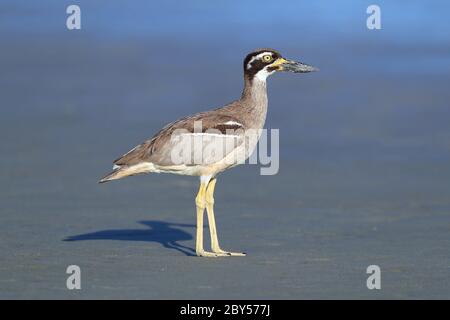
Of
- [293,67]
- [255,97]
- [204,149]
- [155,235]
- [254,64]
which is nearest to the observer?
[204,149]

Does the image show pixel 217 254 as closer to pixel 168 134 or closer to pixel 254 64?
pixel 168 134

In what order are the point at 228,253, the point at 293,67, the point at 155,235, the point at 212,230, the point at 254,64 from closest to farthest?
the point at 228,253
the point at 212,230
the point at 254,64
the point at 293,67
the point at 155,235

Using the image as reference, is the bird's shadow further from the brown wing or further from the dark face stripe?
the dark face stripe

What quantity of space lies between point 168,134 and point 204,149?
1.42 feet

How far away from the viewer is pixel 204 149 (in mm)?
13305

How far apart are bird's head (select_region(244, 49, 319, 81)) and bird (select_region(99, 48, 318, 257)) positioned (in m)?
0.28

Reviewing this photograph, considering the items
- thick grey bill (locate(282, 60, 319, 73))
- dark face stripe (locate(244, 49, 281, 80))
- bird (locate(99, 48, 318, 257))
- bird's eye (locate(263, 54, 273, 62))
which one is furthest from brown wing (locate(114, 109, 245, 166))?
thick grey bill (locate(282, 60, 319, 73))

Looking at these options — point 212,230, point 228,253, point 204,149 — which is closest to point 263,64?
point 204,149

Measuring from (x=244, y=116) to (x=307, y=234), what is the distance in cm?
143

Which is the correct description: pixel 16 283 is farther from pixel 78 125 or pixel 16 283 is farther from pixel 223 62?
pixel 223 62

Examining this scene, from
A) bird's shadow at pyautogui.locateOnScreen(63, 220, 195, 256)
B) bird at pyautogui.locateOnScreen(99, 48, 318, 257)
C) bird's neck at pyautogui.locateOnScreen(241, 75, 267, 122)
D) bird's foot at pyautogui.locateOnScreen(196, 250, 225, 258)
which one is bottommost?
bird's foot at pyautogui.locateOnScreen(196, 250, 225, 258)

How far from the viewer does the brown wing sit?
1338 cm

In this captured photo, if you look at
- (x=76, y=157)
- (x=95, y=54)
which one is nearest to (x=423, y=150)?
(x=76, y=157)

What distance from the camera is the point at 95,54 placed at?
24.2 metres
